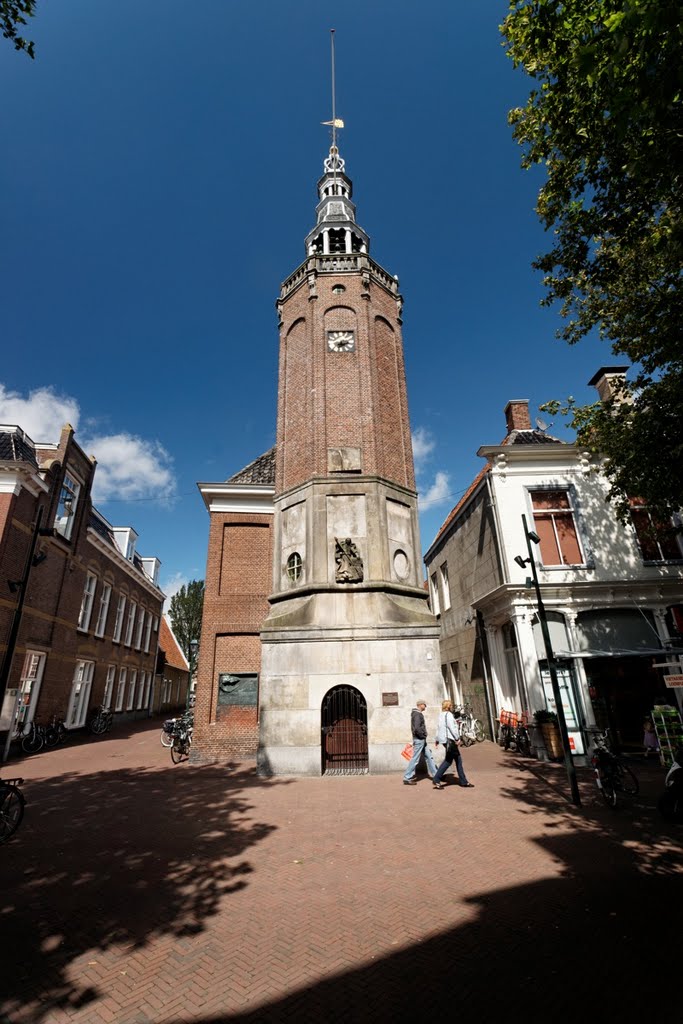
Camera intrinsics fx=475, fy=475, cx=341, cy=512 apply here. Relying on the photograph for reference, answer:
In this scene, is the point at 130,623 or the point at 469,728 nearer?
the point at 469,728

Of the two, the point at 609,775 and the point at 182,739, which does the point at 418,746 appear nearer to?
the point at 609,775

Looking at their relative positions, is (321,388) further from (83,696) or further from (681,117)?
(83,696)

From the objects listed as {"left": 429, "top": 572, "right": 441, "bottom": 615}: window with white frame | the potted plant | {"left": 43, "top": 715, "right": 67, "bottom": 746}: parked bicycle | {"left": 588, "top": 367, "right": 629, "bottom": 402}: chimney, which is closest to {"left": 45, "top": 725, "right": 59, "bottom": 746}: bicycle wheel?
{"left": 43, "top": 715, "right": 67, "bottom": 746}: parked bicycle

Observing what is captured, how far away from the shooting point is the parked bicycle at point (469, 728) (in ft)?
58.9

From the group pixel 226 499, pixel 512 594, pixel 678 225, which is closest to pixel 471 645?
pixel 512 594

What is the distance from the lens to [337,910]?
510 cm

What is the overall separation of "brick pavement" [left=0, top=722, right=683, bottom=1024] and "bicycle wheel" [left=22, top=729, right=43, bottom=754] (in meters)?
10.7

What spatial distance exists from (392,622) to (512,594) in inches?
182

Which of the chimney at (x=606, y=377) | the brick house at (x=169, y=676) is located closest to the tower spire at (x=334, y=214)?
the chimney at (x=606, y=377)

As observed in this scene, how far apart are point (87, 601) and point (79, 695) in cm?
451

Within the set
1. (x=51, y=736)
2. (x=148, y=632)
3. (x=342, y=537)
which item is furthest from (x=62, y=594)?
(x=342, y=537)

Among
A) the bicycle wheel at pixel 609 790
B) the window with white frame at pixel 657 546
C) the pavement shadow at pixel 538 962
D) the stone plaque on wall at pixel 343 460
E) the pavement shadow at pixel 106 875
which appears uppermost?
the stone plaque on wall at pixel 343 460

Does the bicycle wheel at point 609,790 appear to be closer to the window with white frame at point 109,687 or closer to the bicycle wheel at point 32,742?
the bicycle wheel at point 32,742

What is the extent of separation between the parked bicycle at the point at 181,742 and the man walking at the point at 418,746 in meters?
7.85
